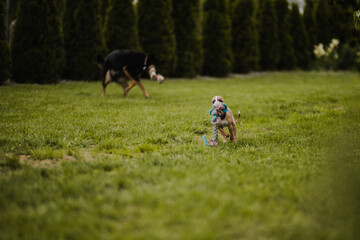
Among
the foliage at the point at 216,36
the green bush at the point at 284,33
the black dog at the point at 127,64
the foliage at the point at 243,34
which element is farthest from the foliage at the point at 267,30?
the black dog at the point at 127,64

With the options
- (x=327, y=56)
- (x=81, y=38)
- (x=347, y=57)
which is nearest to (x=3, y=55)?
(x=81, y=38)

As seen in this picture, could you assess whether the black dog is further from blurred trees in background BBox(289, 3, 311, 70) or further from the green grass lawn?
blurred trees in background BBox(289, 3, 311, 70)

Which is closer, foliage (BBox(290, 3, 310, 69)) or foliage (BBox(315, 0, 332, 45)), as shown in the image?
foliage (BBox(290, 3, 310, 69))

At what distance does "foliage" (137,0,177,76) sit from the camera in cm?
1365

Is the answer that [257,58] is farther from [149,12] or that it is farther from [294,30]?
[149,12]

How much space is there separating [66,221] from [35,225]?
0.60ft

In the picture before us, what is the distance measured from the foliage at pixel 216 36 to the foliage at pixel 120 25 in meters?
5.22

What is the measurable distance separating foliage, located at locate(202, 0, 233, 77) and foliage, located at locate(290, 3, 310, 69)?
8668 mm

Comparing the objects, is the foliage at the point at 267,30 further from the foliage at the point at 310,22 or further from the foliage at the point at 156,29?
the foliage at the point at 156,29

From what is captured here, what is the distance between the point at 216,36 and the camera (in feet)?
53.1

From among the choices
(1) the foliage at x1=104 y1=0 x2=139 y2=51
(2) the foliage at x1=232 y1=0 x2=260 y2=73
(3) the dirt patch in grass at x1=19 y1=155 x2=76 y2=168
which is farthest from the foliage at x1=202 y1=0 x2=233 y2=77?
(3) the dirt patch in grass at x1=19 y1=155 x2=76 y2=168

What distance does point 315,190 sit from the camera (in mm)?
2297

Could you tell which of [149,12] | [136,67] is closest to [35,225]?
[136,67]

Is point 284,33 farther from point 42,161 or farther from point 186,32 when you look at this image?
point 42,161
